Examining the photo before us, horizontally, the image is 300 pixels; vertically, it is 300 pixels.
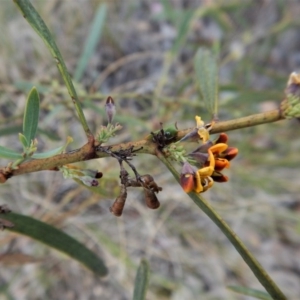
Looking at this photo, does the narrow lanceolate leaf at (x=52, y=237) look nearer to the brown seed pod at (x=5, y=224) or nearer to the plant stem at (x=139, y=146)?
Result: the brown seed pod at (x=5, y=224)

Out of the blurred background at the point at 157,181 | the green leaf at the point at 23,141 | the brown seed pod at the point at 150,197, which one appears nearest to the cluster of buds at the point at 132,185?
the brown seed pod at the point at 150,197

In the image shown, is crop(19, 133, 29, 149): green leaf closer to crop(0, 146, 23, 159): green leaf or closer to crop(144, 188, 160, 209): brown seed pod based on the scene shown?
crop(0, 146, 23, 159): green leaf

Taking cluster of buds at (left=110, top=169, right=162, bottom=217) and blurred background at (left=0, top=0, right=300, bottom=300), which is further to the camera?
blurred background at (left=0, top=0, right=300, bottom=300)

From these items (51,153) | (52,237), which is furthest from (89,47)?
(51,153)

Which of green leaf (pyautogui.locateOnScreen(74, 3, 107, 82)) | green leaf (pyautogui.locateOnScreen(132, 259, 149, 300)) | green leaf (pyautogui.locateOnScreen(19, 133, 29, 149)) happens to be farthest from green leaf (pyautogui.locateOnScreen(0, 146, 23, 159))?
green leaf (pyautogui.locateOnScreen(74, 3, 107, 82))

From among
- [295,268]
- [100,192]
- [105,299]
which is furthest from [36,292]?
[100,192]

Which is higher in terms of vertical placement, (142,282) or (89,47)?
(89,47)

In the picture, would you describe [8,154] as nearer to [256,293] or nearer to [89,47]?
[256,293]
